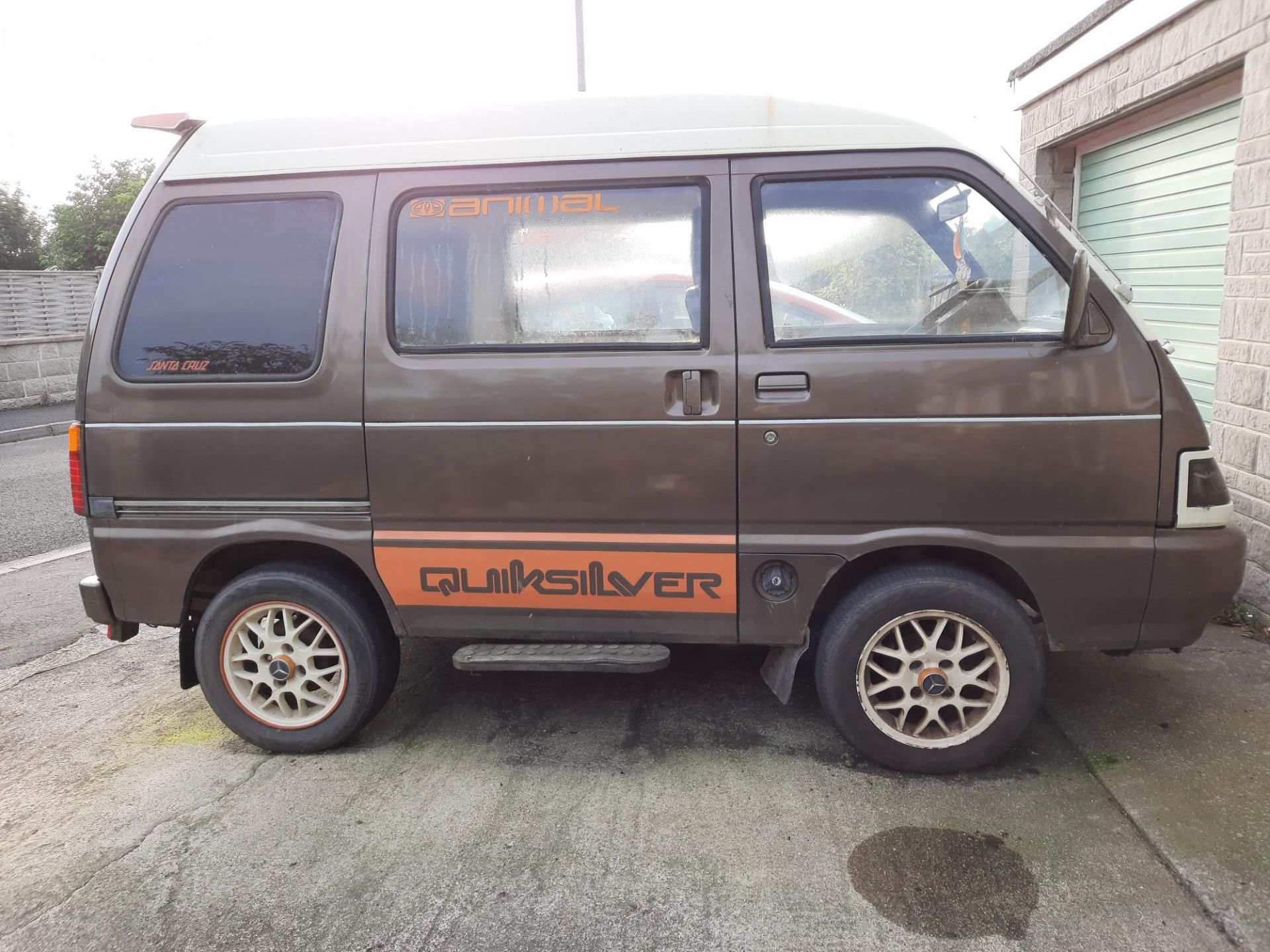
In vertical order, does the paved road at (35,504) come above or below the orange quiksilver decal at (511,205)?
below

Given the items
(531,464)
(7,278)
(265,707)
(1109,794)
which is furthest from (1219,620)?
(7,278)

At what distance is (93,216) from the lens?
159 ft

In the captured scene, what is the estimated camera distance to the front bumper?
11.7 feet

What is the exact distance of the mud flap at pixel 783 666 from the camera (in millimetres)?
3312

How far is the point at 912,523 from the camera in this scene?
10.1 ft

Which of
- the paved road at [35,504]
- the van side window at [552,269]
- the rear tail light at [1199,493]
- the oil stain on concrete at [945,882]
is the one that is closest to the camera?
the oil stain on concrete at [945,882]

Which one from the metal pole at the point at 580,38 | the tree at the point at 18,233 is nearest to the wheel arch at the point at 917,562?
the metal pole at the point at 580,38

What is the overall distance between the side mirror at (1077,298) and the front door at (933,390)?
0.06 m

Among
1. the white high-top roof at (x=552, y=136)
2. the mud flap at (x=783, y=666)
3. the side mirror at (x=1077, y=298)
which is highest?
the white high-top roof at (x=552, y=136)

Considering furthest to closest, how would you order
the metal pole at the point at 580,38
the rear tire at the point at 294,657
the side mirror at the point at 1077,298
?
the metal pole at the point at 580,38 → the rear tire at the point at 294,657 → the side mirror at the point at 1077,298

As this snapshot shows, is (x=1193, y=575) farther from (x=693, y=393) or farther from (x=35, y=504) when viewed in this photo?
(x=35, y=504)

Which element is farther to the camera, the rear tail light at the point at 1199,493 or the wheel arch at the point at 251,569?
the wheel arch at the point at 251,569

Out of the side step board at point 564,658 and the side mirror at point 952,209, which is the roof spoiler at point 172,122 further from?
the side mirror at point 952,209

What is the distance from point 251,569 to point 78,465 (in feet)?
2.52
